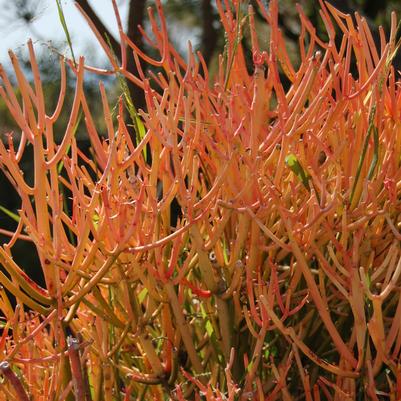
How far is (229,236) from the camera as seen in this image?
1.35 m

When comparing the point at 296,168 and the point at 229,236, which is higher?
the point at 296,168

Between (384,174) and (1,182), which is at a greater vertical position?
(384,174)

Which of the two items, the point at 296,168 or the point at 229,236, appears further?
the point at 229,236

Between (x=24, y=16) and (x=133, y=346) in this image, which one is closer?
(x=133, y=346)

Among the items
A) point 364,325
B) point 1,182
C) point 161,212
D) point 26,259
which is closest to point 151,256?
point 161,212

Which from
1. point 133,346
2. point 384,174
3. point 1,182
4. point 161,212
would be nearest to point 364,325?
point 384,174

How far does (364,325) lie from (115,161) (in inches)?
14.7

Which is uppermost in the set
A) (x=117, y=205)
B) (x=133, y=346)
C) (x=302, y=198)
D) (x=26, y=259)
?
(x=117, y=205)

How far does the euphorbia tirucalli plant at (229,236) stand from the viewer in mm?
1114

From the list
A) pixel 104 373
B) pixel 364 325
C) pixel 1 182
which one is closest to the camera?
pixel 364 325

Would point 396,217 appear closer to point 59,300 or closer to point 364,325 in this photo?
point 364,325

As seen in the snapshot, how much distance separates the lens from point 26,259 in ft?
14.3

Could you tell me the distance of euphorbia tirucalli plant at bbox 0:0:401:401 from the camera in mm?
1114

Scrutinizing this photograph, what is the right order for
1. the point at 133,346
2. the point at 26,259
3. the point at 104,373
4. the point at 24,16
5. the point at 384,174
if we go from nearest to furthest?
the point at 384,174
the point at 104,373
the point at 133,346
the point at 24,16
the point at 26,259
